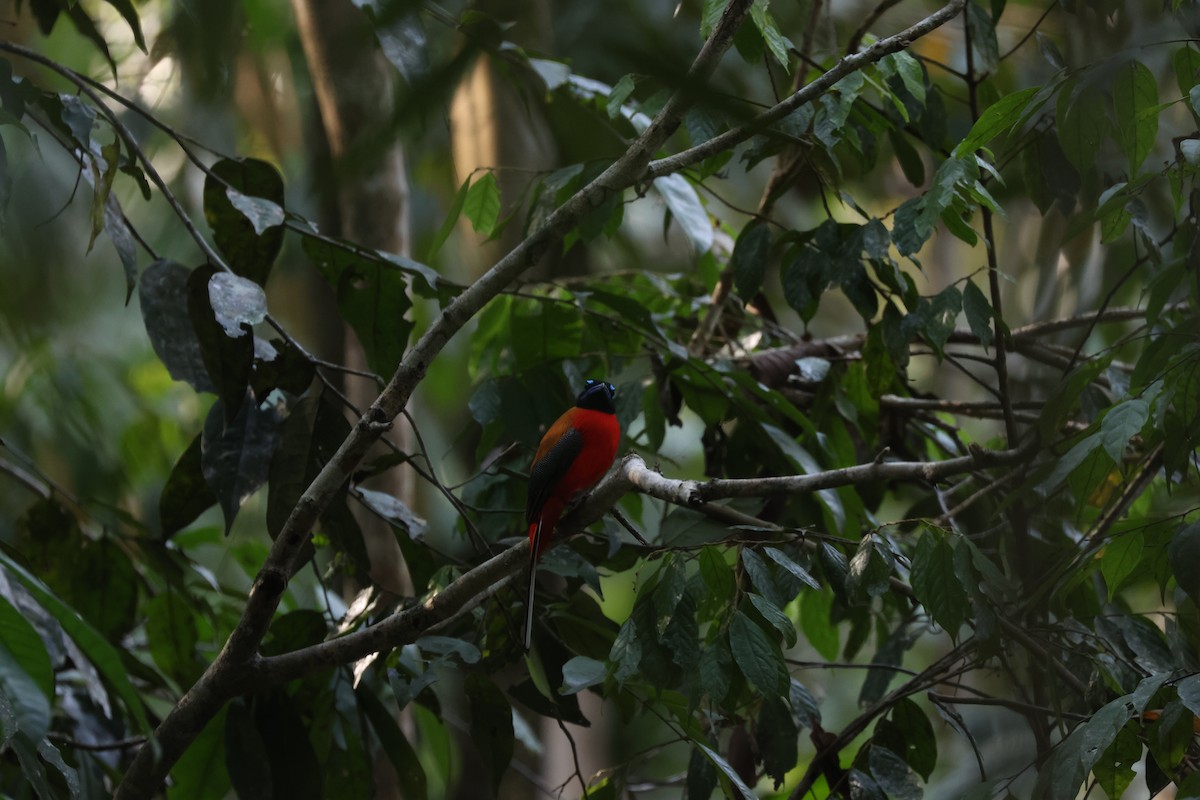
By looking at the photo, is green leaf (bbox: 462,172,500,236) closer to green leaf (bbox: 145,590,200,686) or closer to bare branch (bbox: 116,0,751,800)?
bare branch (bbox: 116,0,751,800)

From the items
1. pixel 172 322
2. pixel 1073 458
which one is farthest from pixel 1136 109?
pixel 172 322

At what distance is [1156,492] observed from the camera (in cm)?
345

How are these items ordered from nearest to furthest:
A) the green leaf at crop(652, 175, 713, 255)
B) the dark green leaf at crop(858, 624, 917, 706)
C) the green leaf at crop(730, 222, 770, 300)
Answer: the green leaf at crop(730, 222, 770, 300)
the dark green leaf at crop(858, 624, 917, 706)
the green leaf at crop(652, 175, 713, 255)

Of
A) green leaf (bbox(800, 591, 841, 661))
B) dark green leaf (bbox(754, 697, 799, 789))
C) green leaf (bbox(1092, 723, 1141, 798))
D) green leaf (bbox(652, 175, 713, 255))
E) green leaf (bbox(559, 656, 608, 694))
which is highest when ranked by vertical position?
green leaf (bbox(652, 175, 713, 255))

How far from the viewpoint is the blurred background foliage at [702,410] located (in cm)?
181

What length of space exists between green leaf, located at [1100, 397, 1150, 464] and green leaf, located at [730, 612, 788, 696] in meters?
0.67

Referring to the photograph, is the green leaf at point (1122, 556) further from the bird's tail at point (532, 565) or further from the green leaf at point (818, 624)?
the green leaf at point (818, 624)

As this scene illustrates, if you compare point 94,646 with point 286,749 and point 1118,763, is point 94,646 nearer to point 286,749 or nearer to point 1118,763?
point 286,749

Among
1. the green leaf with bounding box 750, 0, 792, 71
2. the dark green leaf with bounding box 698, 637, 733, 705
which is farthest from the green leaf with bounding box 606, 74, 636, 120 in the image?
the dark green leaf with bounding box 698, 637, 733, 705

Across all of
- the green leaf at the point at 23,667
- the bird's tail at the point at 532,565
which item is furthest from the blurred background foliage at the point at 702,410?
the bird's tail at the point at 532,565

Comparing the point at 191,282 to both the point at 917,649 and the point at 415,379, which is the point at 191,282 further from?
the point at 917,649

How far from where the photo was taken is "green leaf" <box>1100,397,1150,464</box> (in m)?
1.83

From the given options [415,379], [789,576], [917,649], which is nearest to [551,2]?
[415,379]

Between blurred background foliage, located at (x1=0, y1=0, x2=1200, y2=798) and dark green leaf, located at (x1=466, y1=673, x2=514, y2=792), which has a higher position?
blurred background foliage, located at (x1=0, y1=0, x2=1200, y2=798)
